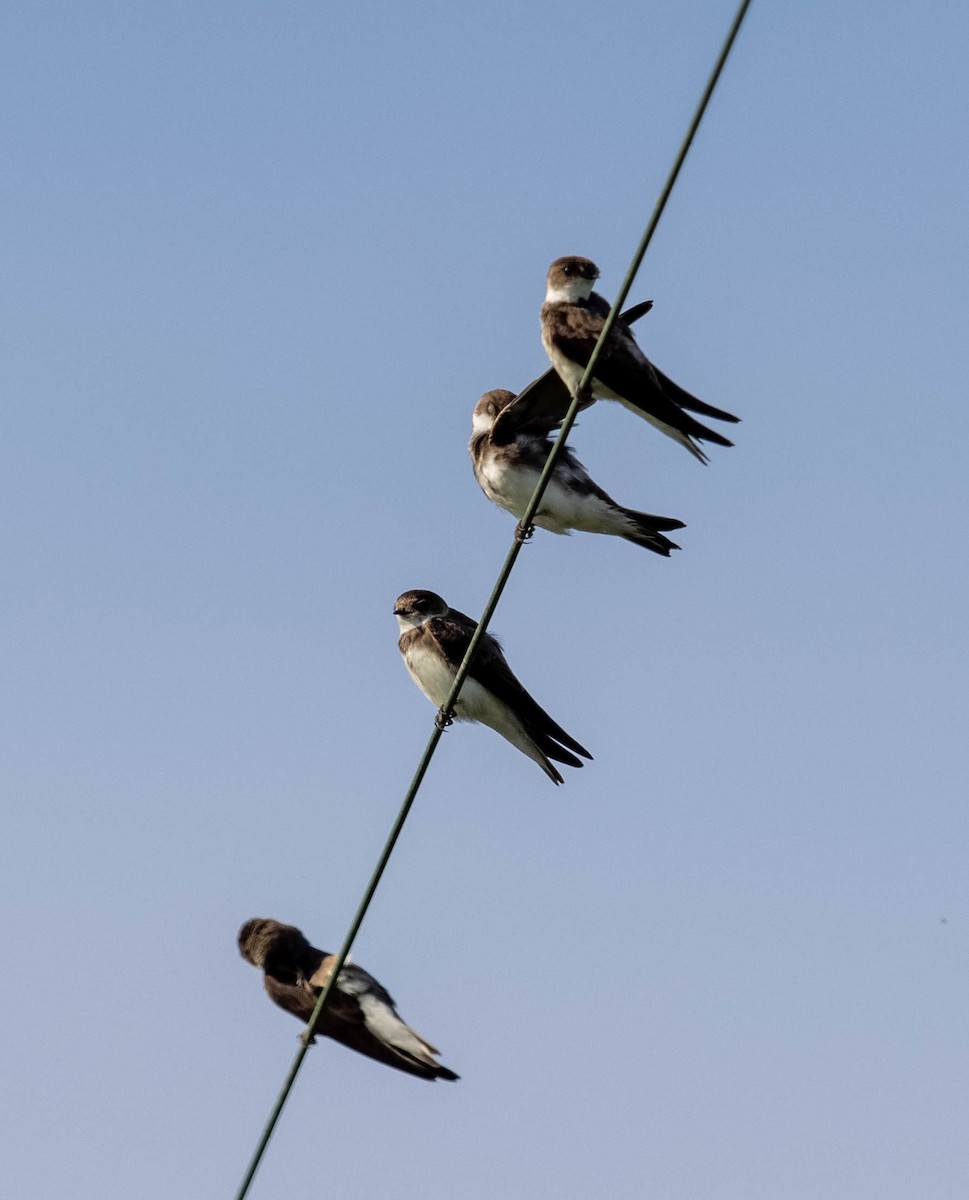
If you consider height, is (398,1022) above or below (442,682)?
below

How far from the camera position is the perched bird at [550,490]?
8.92 meters

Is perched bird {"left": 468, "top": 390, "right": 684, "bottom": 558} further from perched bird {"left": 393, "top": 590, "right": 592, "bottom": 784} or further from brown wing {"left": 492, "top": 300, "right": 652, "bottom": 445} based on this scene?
perched bird {"left": 393, "top": 590, "right": 592, "bottom": 784}

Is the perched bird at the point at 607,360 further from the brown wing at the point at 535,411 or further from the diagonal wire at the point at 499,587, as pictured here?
the diagonal wire at the point at 499,587

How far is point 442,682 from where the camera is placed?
898 cm

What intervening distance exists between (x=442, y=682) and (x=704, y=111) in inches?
188

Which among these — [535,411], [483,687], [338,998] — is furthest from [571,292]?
[338,998]

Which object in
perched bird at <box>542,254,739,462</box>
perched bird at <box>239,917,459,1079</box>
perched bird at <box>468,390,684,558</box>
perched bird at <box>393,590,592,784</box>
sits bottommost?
perched bird at <box>239,917,459,1079</box>

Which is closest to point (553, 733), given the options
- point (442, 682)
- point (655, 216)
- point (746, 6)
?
point (442, 682)

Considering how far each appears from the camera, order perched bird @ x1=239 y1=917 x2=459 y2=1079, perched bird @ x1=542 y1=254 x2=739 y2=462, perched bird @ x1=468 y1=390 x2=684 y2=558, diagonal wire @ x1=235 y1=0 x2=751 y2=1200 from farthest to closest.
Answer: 1. perched bird @ x1=468 y1=390 x2=684 y2=558
2. perched bird @ x1=542 y1=254 x2=739 y2=462
3. perched bird @ x1=239 y1=917 x2=459 y2=1079
4. diagonal wire @ x1=235 y1=0 x2=751 y2=1200

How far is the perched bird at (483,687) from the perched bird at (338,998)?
1356 mm

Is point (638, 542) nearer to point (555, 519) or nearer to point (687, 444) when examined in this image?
point (555, 519)

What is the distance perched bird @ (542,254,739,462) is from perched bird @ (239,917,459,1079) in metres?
2.48

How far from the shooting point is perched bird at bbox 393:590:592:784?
8625mm

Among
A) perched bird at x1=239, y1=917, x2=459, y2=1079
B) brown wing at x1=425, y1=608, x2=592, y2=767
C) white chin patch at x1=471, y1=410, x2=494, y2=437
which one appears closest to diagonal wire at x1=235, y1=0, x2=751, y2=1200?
perched bird at x1=239, y1=917, x2=459, y2=1079
